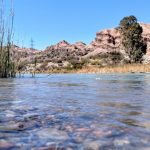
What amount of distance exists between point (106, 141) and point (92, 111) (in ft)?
6.56

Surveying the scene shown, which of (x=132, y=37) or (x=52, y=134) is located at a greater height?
(x=132, y=37)

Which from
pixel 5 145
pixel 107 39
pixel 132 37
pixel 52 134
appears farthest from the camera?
pixel 107 39

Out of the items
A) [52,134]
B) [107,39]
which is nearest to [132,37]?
[52,134]

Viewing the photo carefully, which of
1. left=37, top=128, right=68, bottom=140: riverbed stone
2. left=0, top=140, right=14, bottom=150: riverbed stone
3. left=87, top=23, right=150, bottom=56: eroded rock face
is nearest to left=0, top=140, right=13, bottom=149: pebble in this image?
left=0, top=140, right=14, bottom=150: riverbed stone

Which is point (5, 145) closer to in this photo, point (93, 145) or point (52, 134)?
point (52, 134)

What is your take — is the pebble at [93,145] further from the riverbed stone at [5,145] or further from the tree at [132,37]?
the tree at [132,37]

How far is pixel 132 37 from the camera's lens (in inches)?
2835

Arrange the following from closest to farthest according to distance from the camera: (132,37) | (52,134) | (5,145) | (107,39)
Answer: (5,145), (52,134), (132,37), (107,39)

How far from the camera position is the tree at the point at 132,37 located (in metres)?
71.7

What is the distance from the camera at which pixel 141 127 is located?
11.8ft

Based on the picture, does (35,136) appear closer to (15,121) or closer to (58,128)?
(58,128)

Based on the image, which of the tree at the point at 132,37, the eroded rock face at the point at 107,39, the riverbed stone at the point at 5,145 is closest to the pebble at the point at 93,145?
the riverbed stone at the point at 5,145

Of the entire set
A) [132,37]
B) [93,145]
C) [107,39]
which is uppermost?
[107,39]

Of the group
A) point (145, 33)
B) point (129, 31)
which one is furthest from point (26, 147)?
point (145, 33)
